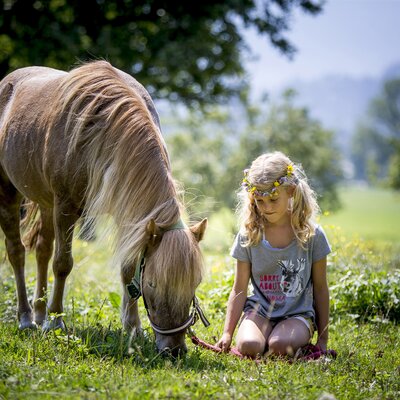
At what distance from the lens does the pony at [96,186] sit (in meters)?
3.54

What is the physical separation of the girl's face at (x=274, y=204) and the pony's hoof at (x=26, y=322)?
2.12 metres

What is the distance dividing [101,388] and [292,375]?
1.14m

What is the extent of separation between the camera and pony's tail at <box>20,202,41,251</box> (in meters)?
5.49

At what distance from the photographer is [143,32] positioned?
47.3ft

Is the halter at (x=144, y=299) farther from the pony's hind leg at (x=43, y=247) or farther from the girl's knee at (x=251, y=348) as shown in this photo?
the pony's hind leg at (x=43, y=247)

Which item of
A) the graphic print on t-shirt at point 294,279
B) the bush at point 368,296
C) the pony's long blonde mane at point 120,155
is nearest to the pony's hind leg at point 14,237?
the pony's long blonde mane at point 120,155

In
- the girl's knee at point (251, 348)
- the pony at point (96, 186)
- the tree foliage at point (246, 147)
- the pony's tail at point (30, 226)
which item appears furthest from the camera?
the tree foliage at point (246, 147)

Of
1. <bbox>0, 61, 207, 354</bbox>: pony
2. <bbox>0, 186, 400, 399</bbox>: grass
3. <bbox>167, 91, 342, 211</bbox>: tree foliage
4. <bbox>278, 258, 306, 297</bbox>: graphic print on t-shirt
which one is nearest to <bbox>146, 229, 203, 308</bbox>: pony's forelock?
<bbox>0, 61, 207, 354</bbox>: pony

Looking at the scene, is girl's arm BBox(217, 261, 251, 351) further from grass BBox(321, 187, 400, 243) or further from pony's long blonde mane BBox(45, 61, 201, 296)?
grass BBox(321, 187, 400, 243)

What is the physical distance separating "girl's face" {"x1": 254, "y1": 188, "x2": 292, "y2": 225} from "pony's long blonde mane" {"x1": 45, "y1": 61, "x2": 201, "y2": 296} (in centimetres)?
68

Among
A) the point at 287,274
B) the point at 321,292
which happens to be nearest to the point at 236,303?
the point at 287,274

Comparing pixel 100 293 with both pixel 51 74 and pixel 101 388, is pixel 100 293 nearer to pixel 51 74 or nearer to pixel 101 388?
pixel 51 74

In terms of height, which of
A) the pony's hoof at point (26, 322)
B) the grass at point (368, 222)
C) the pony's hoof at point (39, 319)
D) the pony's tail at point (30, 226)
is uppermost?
the pony's tail at point (30, 226)

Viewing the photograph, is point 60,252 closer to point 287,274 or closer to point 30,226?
point 30,226
